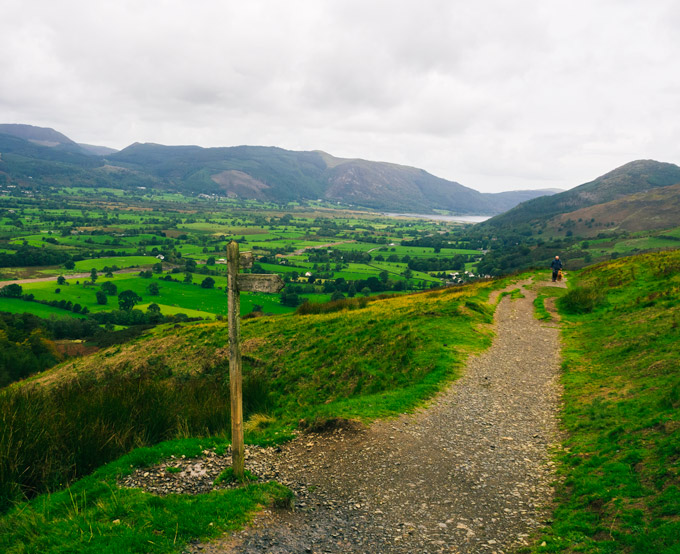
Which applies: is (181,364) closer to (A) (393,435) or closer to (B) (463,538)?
(A) (393,435)

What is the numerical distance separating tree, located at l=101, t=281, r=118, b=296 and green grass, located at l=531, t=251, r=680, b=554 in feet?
316

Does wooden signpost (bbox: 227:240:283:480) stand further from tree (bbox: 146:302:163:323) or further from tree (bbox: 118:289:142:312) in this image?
tree (bbox: 118:289:142:312)

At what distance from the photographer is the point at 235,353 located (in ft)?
25.9

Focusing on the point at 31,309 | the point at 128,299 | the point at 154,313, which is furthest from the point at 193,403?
the point at 31,309

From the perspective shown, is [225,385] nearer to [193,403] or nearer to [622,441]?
[193,403]

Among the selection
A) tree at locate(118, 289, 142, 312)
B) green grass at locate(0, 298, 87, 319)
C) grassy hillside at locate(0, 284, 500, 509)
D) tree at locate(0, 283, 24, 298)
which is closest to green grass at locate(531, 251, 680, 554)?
grassy hillside at locate(0, 284, 500, 509)

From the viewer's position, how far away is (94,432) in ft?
30.4

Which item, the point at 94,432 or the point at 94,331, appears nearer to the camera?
the point at 94,432

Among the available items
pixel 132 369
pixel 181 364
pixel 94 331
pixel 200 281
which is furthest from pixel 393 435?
pixel 200 281

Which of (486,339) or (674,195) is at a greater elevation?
(674,195)

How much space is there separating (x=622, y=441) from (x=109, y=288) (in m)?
103

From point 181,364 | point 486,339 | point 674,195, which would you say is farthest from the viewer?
point 674,195

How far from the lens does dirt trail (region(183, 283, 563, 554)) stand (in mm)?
6688

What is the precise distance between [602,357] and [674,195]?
9225 inches
